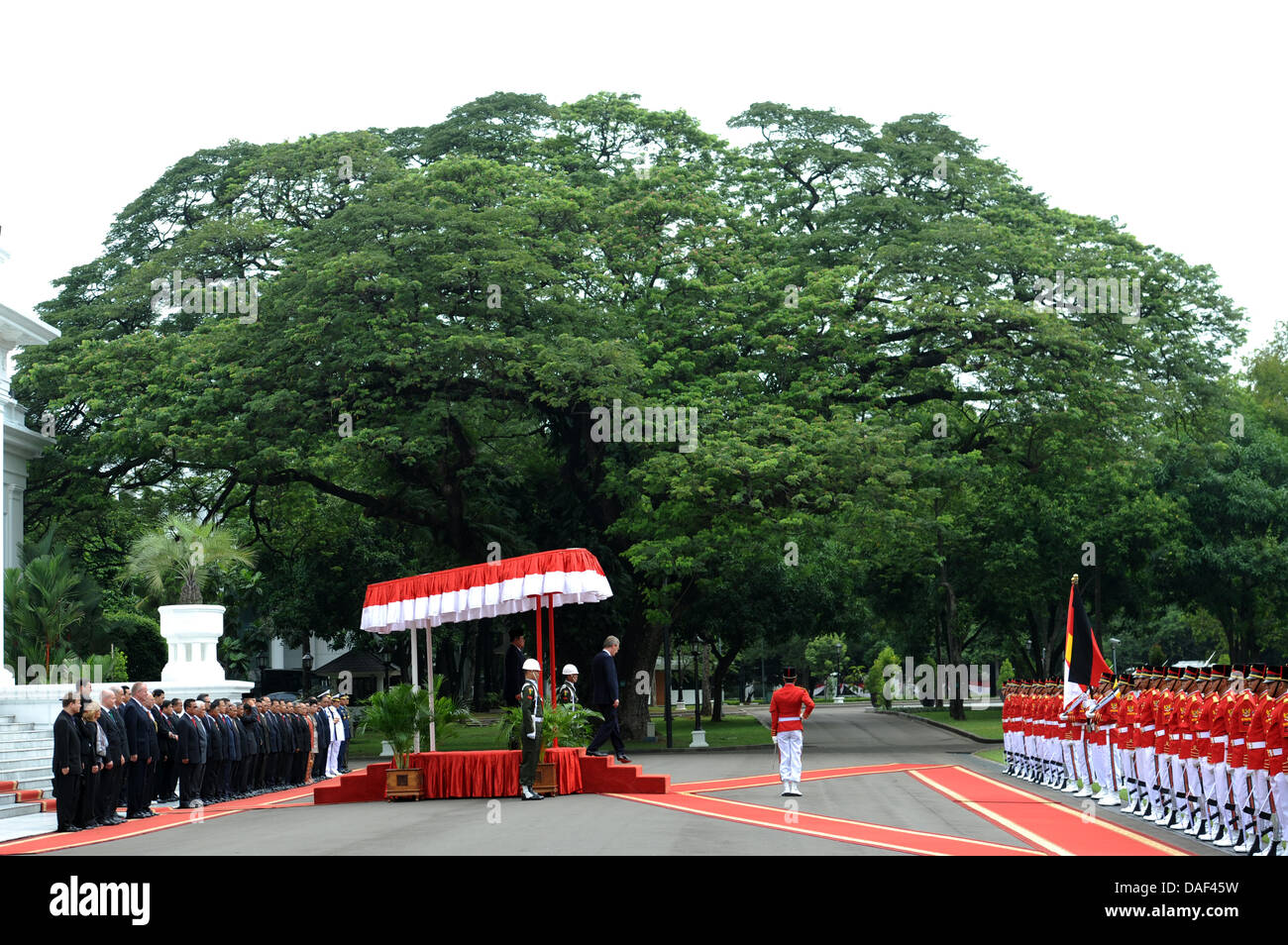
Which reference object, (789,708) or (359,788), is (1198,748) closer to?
(789,708)

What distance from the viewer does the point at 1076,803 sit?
1883 cm

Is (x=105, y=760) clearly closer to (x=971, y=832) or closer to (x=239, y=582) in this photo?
(x=971, y=832)

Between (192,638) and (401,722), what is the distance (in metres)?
12.0

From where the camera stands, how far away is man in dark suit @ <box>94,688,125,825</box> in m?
18.5

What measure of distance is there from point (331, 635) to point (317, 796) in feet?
97.5

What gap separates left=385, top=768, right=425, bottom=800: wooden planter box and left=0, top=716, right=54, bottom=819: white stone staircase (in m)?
4.88

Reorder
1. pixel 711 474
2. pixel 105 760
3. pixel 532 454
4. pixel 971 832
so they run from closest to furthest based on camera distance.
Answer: pixel 971 832 < pixel 105 760 < pixel 711 474 < pixel 532 454

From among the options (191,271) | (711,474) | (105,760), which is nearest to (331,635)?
(191,271)

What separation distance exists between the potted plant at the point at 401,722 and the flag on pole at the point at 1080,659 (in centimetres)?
925

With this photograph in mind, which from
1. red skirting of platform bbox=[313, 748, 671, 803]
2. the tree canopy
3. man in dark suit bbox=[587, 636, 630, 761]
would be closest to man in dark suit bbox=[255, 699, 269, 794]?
red skirting of platform bbox=[313, 748, 671, 803]

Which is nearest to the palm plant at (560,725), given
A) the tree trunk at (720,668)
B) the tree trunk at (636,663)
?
the tree trunk at (636,663)
